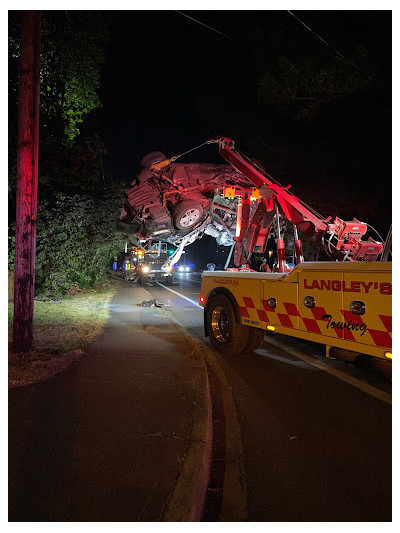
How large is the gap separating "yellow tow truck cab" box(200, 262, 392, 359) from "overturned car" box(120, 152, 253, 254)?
637 centimetres

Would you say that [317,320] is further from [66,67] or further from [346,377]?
[66,67]

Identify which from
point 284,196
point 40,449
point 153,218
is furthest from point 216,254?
point 40,449

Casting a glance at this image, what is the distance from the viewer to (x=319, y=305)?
15.1 feet

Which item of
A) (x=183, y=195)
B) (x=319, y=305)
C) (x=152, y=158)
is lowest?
(x=319, y=305)

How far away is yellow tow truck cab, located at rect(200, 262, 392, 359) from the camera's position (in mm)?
3893

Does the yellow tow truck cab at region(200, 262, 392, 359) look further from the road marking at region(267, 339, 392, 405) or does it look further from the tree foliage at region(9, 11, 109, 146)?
the tree foliage at region(9, 11, 109, 146)

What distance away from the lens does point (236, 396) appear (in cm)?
493

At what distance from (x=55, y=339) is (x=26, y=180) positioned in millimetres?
3060

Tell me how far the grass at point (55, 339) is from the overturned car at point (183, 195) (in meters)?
4.35

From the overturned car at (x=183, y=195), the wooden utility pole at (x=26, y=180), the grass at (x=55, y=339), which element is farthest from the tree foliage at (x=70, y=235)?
the wooden utility pole at (x=26, y=180)

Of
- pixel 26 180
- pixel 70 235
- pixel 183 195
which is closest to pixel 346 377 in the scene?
pixel 26 180

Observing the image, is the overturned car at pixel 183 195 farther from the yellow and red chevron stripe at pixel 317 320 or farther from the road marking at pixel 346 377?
the yellow and red chevron stripe at pixel 317 320

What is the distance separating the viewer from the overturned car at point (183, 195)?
12.8 meters

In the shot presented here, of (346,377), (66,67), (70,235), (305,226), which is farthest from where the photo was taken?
(70,235)
